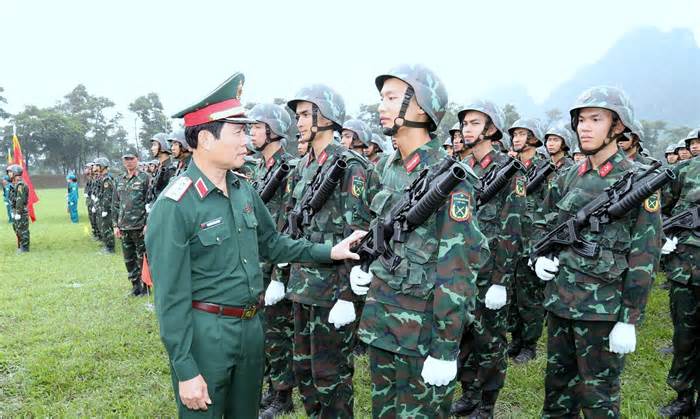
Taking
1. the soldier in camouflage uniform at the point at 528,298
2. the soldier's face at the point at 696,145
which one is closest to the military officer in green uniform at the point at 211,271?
the soldier in camouflage uniform at the point at 528,298

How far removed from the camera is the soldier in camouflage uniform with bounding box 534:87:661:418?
305 cm

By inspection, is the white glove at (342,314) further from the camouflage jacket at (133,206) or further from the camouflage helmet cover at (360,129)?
the camouflage jacket at (133,206)

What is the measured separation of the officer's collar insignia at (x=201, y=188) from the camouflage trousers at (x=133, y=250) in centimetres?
723

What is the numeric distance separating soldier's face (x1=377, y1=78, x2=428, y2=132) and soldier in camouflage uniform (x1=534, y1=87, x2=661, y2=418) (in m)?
1.36

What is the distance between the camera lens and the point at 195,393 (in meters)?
2.24

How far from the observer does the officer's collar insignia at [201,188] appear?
2443mm

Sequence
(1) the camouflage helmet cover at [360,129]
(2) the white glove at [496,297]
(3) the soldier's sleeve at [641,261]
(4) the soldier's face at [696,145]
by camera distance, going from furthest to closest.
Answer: (1) the camouflage helmet cover at [360,129] → (4) the soldier's face at [696,145] → (2) the white glove at [496,297] → (3) the soldier's sleeve at [641,261]

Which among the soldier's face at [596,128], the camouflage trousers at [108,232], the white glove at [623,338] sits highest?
the soldier's face at [596,128]

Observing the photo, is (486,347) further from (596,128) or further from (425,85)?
(425,85)

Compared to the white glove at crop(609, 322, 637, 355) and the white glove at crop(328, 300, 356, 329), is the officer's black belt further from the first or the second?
the white glove at crop(609, 322, 637, 355)

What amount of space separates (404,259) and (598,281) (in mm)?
1454

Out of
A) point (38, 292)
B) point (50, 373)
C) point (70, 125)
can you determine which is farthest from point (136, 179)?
point (70, 125)

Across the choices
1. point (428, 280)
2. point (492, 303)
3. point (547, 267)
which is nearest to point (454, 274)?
point (428, 280)

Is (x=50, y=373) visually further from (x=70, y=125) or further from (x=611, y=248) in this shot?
(x=70, y=125)
